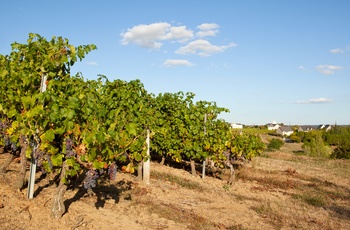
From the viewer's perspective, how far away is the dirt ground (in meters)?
5.80

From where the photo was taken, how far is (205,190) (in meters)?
10.4

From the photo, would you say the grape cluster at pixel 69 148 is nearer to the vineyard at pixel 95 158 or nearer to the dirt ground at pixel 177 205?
the vineyard at pixel 95 158

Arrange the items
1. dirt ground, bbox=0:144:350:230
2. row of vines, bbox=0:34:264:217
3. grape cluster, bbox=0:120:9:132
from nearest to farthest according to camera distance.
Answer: row of vines, bbox=0:34:264:217
dirt ground, bbox=0:144:350:230
grape cluster, bbox=0:120:9:132

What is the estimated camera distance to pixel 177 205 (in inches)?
322

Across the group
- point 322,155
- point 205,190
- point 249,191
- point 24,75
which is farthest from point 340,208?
point 322,155

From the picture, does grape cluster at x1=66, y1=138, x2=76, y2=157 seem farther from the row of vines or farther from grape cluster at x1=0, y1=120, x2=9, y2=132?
grape cluster at x1=0, y1=120, x2=9, y2=132

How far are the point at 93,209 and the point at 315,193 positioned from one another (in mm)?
8663

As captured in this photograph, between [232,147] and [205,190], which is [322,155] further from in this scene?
[205,190]

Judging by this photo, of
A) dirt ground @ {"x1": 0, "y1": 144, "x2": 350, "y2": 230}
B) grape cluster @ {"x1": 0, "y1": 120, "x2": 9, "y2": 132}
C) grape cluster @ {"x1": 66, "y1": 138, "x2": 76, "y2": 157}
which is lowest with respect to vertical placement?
dirt ground @ {"x1": 0, "y1": 144, "x2": 350, "y2": 230}

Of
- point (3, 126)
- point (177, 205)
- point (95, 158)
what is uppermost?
point (3, 126)

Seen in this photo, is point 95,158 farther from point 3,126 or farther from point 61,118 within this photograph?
point 3,126

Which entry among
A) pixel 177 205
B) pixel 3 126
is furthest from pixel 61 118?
pixel 177 205

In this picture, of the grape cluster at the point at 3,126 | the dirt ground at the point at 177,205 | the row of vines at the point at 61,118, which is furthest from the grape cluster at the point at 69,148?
the grape cluster at the point at 3,126

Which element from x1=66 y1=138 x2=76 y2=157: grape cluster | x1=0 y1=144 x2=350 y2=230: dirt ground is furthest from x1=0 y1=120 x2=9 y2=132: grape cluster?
x1=66 y1=138 x2=76 y2=157: grape cluster
